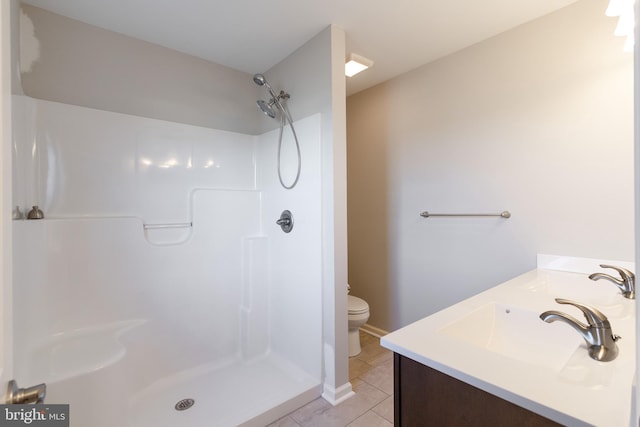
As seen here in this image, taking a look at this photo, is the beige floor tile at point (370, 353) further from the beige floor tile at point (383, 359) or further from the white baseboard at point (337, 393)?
the white baseboard at point (337, 393)

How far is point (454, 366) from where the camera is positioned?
687 mm

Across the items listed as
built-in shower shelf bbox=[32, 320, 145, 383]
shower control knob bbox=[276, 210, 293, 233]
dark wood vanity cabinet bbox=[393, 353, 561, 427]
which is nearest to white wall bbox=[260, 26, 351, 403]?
shower control knob bbox=[276, 210, 293, 233]

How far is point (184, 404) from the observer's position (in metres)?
1.68

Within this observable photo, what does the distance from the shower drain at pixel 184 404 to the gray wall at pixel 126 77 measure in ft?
5.98

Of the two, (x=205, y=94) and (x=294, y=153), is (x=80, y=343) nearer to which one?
(x=294, y=153)

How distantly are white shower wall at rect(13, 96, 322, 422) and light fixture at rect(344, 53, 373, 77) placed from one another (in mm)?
547

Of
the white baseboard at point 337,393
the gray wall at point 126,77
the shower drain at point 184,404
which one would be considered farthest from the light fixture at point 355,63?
the shower drain at point 184,404

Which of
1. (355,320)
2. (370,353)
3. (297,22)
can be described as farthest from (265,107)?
(370,353)

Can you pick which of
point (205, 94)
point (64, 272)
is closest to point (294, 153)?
point (205, 94)

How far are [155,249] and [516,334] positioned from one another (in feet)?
6.51

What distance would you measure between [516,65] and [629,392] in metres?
1.84

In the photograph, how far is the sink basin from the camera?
3.04ft

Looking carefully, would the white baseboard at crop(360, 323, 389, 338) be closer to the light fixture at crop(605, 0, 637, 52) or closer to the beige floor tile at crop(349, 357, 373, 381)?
the beige floor tile at crop(349, 357, 373, 381)

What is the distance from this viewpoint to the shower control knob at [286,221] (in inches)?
80.4
